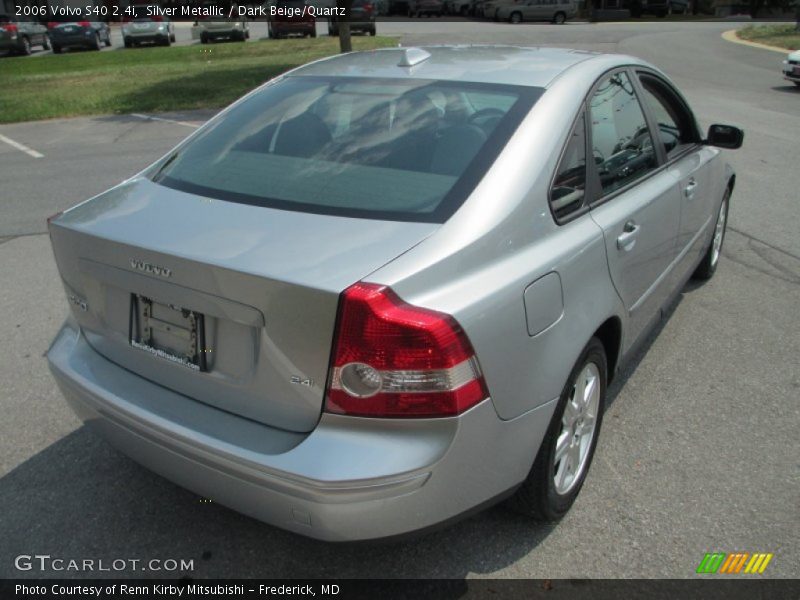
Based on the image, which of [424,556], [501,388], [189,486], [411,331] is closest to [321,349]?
[411,331]

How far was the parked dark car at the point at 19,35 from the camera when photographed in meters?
29.1

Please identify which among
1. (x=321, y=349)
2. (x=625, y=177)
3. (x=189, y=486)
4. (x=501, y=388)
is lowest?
(x=189, y=486)

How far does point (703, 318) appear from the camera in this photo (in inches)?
188

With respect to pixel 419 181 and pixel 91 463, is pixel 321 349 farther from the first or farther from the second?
pixel 91 463

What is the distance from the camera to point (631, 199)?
10.6 ft

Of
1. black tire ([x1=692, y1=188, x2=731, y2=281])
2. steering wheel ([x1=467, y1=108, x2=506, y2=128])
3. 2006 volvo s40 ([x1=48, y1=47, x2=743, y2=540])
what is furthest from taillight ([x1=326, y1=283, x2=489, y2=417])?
black tire ([x1=692, y1=188, x2=731, y2=281])

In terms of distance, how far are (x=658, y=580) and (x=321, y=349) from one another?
1.46 m

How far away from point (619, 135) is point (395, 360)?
6.00 feet

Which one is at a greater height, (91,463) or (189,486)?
(189,486)

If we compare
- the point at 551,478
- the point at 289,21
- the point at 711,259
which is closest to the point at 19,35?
the point at 289,21

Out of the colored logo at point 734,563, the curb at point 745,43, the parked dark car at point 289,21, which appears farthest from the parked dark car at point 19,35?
the colored logo at point 734,563

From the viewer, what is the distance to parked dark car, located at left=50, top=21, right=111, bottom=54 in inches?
1162

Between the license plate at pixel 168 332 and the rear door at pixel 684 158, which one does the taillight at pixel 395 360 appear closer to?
the license plate at pixel 168 332

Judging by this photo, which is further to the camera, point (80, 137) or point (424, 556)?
point (80, 137)
